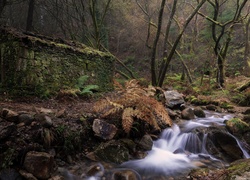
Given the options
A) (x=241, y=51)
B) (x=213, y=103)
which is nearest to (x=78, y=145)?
(x=213, y=103)

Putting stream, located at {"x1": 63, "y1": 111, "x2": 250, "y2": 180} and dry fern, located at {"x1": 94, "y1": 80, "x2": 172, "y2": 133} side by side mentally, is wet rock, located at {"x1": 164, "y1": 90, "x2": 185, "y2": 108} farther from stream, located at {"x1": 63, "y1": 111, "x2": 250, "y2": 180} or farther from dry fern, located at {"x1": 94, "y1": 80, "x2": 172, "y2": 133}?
dry fern, located at {"x1": 94, "y1": 80, "x2": 172, "y2": 133}

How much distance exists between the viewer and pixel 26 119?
3602 millimetres

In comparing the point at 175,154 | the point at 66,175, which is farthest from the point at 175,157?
the point at 66,175

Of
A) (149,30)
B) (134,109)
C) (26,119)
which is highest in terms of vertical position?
(149,30)

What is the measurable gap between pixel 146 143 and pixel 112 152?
1059mm

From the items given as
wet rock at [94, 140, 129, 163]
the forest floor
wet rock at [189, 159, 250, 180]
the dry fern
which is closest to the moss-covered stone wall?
the forest floor

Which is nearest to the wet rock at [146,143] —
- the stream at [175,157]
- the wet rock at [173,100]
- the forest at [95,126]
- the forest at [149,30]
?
the forest at [95,126]

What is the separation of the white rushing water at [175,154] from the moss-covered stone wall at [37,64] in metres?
3.54

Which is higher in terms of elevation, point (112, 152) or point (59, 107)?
point (59, 107)

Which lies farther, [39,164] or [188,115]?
[188,115]

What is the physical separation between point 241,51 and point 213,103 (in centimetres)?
1077

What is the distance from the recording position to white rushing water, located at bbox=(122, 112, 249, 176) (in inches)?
164

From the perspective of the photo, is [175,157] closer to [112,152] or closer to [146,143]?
[146,143]

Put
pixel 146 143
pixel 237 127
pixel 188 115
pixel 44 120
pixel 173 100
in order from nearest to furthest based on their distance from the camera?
pixel 44 120 → pixel 146 143 → pixel 237 127 → pixel 188 115 → pixel 173 100
